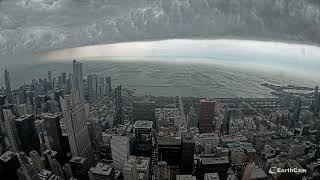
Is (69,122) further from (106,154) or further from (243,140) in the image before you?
(243,140)

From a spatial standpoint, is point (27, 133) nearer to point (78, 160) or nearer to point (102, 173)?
point (78, 160)

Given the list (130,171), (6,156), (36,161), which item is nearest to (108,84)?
(36,161)

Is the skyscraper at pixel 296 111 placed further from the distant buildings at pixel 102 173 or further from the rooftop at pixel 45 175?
the rooftop at pixel 45 175

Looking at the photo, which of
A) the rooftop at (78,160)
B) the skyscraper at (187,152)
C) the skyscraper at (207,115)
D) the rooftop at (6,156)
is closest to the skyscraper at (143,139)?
the skyscraper at (187,152)

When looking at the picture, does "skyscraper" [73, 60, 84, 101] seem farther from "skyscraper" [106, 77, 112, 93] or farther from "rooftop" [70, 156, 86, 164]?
"rooftop" [70, 156, 86, 164]

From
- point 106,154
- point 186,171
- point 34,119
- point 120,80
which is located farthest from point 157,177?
point 120,80

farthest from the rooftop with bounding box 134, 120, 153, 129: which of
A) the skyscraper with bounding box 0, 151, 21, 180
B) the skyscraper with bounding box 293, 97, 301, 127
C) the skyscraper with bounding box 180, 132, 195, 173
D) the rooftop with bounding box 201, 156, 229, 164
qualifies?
the skyscraper with bounding box 293, 97, 301, 127
